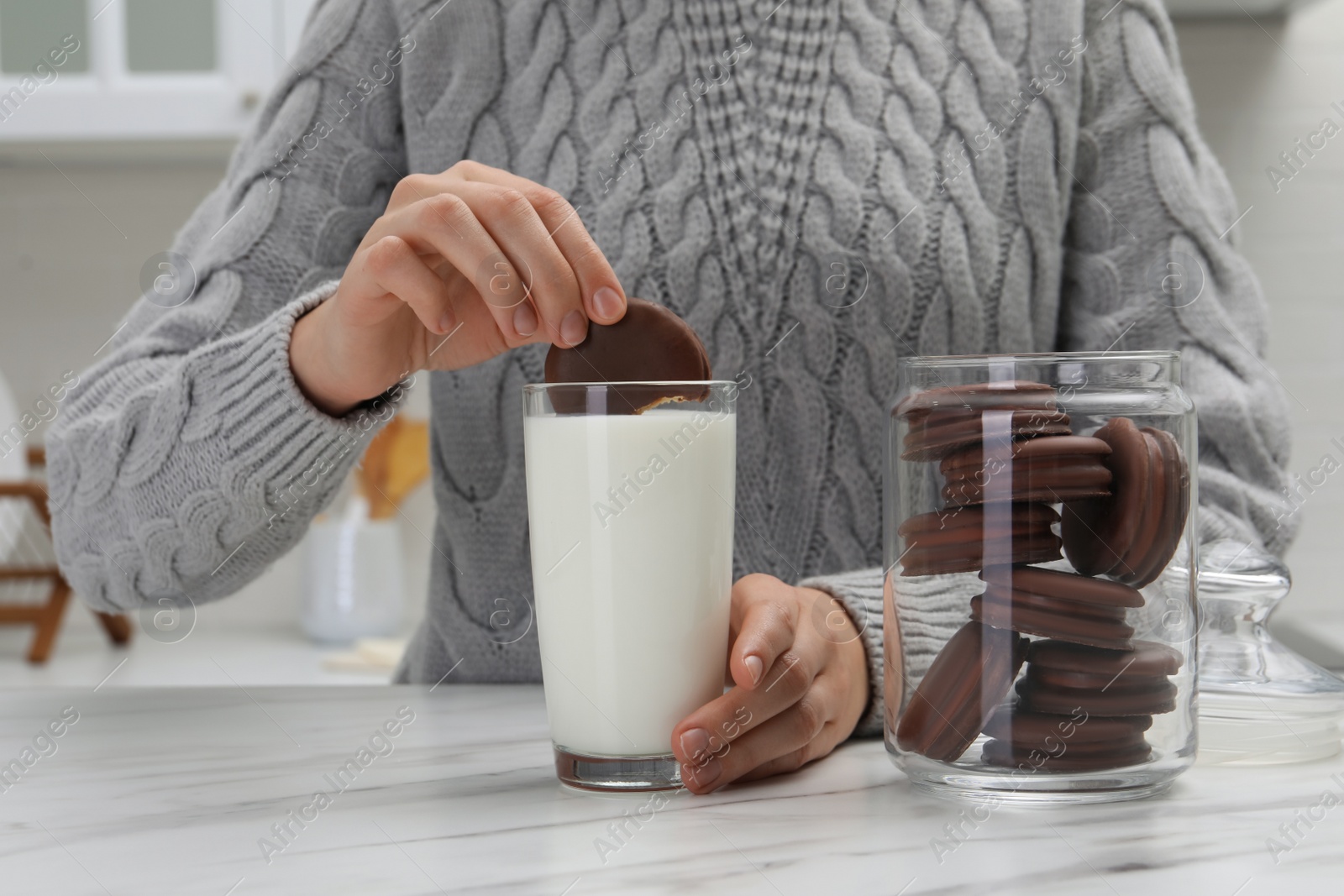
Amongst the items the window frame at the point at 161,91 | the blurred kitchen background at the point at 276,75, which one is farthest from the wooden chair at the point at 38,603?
the window frame at the point at 161,91

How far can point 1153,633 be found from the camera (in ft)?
1.38

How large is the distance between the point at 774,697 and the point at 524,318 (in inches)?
8.1

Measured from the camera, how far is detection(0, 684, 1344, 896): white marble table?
0.38 metres

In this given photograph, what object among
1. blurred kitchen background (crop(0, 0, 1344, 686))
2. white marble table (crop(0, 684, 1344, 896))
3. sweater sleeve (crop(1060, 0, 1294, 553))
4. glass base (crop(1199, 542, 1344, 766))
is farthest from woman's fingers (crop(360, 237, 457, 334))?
blurred kitchen background (crop(0, 0, 1344, 686))

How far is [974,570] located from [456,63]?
2.07ft

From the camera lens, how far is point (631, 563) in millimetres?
469

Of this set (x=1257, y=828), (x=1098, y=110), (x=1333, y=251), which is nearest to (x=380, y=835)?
(x=1257, y=828)

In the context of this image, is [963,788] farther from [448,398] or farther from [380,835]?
[448,398]

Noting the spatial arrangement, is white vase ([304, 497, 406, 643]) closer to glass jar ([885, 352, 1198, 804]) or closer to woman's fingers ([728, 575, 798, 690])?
woman's fingers ([728, 575, 798, 690])

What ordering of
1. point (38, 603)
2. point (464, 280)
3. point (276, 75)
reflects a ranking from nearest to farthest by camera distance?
point (464, 280), point (276, 75), point (38, 603)

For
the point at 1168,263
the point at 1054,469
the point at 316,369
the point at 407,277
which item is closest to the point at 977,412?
the point at 1054,469

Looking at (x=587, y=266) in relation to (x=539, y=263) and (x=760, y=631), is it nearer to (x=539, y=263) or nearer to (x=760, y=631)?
(x=539, y=263)

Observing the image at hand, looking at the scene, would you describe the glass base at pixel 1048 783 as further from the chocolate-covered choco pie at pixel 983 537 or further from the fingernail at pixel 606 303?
the fingernail at pixel 606 303

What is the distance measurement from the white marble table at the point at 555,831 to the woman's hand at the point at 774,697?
0.6 inches
